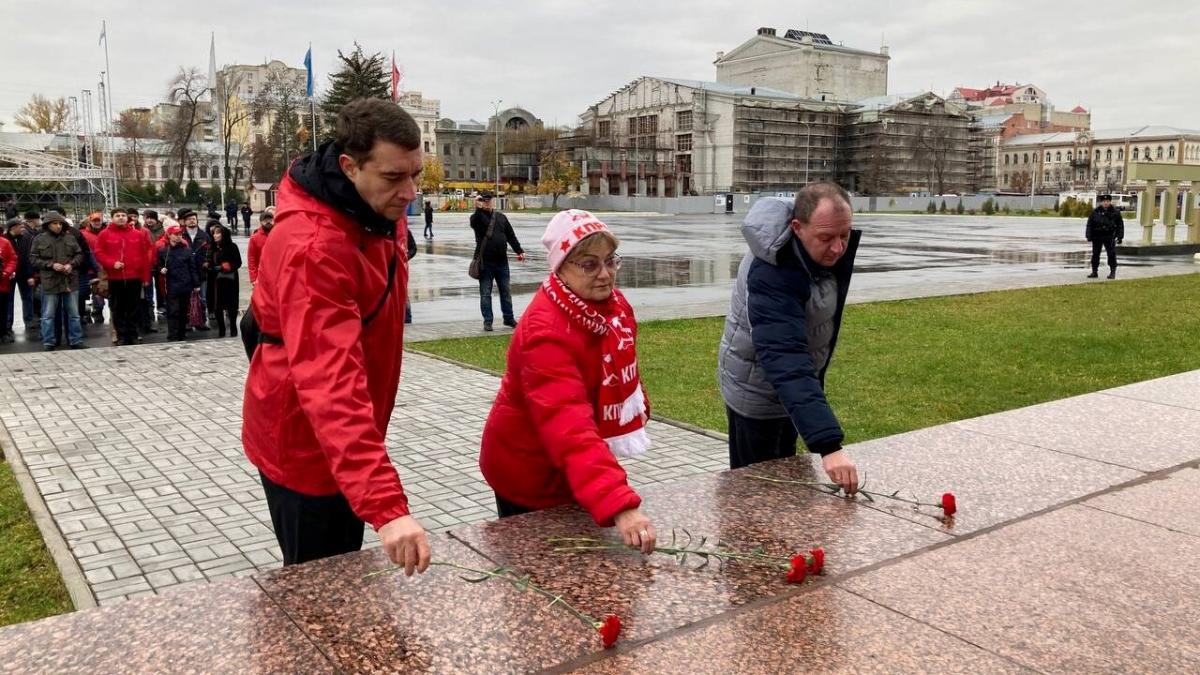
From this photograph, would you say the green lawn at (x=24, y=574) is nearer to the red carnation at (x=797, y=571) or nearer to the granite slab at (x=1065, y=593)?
the red carnation at (x=797, y=571)

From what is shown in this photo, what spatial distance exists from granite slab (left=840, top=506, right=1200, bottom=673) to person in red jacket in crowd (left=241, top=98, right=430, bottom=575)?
59.5 inches

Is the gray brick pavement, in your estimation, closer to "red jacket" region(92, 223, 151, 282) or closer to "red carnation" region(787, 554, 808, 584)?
"red jacket" region(92, 223, 151, 282)

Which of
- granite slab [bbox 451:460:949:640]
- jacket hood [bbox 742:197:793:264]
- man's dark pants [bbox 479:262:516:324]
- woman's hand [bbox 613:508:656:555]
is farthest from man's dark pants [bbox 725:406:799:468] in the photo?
man's dark pants [bbox 479:262:516:324]

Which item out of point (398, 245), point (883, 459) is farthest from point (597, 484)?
point (883, 459)

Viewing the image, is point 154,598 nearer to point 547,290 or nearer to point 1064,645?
point 547,290

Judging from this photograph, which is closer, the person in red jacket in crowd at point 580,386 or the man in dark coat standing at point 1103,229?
the person in red jacket in crowd at point 580,386

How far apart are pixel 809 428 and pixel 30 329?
1454 cm

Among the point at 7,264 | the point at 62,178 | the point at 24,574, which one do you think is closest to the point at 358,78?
the point at 62,178

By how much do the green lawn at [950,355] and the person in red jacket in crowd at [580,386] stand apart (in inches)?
184

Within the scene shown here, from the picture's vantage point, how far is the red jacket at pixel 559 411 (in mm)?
2734

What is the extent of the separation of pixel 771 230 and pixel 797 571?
1.27 meters

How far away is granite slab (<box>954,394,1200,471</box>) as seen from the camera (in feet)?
15.2

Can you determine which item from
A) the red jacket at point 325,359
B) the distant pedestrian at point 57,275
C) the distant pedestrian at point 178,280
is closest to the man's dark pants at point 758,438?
the red jacket at point 325,359

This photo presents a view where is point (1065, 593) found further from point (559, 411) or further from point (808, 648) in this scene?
point (559, 411)
